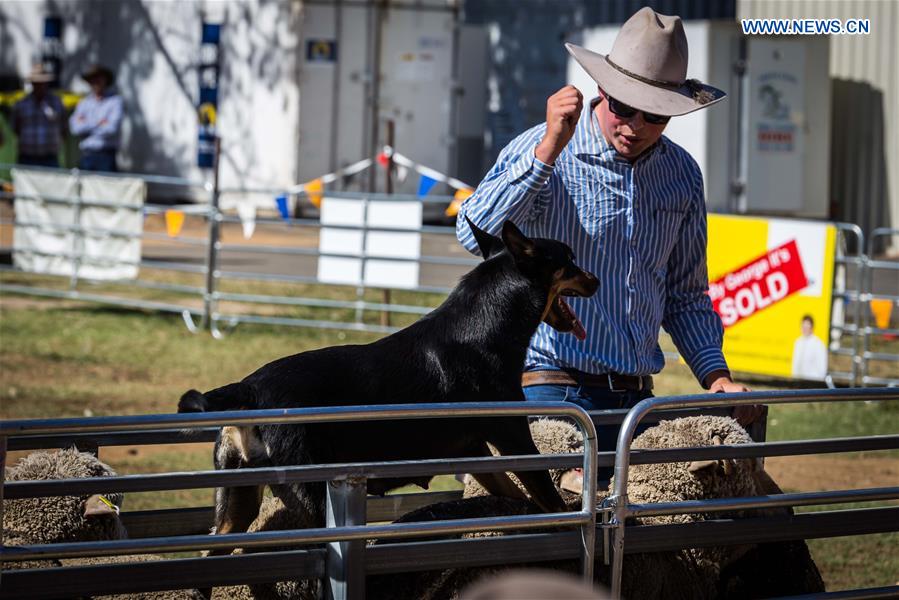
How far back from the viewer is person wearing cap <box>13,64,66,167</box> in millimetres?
18297

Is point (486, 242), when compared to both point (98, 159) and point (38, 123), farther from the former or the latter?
point (38, 123)

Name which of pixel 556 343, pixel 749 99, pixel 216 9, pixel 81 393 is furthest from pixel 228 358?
pixel 216 9

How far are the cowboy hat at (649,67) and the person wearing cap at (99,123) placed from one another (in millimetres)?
14109

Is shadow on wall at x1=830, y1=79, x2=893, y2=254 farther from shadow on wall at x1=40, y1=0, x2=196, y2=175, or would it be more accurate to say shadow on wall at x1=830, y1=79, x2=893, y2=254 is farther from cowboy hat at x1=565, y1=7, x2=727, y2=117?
cowboy hat at x1=565, y1=7, x2=727, y2=117

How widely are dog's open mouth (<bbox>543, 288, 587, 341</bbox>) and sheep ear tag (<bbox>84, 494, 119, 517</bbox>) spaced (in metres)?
1.40

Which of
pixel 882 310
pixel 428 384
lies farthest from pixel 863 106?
pixel 428 384

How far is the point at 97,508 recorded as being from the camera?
3.27 meters

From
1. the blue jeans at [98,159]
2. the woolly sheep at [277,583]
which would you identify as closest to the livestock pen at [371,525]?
the woolly sheep at [277,583]

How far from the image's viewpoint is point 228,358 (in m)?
11.3

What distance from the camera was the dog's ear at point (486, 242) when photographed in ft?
12.6

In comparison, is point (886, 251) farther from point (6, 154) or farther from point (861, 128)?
point (6, 154)

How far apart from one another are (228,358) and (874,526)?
27.0 ft

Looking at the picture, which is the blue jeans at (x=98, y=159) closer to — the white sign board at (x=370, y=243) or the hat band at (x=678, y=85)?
the white sign board at (x=370, y=243)

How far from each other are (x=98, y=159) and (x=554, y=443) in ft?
48.6
